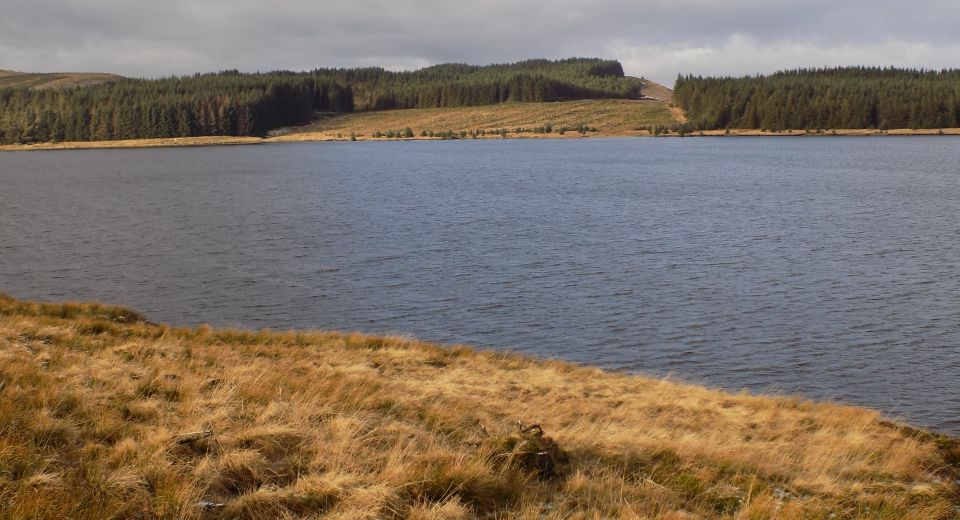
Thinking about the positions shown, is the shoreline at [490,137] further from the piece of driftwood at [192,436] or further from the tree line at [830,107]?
the piece of driftwood at [192,436]

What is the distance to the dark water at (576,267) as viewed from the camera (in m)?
24.5

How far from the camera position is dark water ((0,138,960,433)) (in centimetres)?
2447

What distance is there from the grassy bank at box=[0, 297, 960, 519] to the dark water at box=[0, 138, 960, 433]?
6951mm

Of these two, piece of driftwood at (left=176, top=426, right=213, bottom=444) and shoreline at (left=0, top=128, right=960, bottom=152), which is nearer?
piece of driftwood at (left=176, top=426, right=213, bottom=444)

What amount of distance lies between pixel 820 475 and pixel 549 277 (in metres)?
23.6

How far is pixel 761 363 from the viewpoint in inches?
920

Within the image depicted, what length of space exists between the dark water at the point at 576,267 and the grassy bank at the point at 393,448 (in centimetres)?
695

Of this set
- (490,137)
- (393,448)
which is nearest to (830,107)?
→ (490,137)

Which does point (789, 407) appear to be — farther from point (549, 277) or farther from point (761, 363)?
point (549, 277)

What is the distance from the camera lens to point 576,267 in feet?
120

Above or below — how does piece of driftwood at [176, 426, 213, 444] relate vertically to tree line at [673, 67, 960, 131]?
below

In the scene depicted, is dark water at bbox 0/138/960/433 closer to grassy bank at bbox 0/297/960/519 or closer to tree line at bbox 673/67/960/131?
grassy bank at bbox 0/297/960/519

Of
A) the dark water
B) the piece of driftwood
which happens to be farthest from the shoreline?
the piece of driftwood

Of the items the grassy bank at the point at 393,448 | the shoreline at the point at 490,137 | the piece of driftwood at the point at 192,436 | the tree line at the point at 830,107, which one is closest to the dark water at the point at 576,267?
the grassy bank at the point at 393,448
